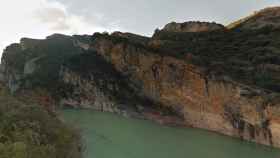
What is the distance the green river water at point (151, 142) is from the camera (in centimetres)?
2002

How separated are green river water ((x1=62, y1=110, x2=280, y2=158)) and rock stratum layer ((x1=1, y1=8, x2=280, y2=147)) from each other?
2.59 m

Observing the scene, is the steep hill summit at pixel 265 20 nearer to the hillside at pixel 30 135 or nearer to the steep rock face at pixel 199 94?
the steep rock face at pixel 199 94

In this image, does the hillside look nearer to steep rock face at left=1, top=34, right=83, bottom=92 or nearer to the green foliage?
the green foliage

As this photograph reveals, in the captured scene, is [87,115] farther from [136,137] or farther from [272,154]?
[272,154]

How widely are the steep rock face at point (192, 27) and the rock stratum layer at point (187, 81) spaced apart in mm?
6862

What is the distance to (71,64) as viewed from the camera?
48062 mm

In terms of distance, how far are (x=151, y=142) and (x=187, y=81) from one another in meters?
14.4

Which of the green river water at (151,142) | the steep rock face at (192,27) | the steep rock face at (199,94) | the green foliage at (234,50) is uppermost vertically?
the steep rock face at (192,27)

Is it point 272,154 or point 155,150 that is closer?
point 155,150

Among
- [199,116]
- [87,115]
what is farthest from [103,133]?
[199,116]

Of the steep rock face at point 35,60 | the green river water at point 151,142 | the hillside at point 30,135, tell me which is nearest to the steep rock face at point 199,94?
the green river water at point 151,142

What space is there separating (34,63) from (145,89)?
30955mm

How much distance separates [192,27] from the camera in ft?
191

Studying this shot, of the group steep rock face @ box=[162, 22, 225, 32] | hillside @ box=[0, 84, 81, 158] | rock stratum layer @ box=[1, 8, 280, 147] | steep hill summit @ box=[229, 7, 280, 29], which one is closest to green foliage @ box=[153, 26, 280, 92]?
rock stratum layer @ box=[1, 8, 280, 147]
